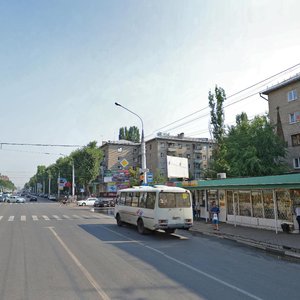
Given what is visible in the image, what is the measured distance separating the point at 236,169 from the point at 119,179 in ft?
129

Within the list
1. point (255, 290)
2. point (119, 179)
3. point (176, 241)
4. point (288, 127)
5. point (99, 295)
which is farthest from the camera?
point (119, 179)

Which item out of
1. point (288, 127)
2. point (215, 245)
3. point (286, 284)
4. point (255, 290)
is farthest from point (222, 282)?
point (288, 127)

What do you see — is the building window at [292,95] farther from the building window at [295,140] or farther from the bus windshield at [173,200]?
the bus windshield at [173,200]

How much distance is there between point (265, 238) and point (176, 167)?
792 inches

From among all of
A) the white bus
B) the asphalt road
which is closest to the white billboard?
the white bus

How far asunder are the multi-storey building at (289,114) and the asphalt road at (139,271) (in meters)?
27.1

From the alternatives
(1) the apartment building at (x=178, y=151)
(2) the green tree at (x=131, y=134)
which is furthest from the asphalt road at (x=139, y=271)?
(2) the green tree at (x=131, y=134)

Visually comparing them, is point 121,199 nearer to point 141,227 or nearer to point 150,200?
point 141,227

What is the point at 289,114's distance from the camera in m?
38.5

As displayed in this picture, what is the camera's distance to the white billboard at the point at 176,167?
3381cm

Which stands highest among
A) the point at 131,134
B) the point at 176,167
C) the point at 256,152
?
the point at 131,134

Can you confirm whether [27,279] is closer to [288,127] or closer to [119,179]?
[288,127]

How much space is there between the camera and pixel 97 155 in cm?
6881

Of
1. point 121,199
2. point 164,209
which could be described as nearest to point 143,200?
point 164,209
